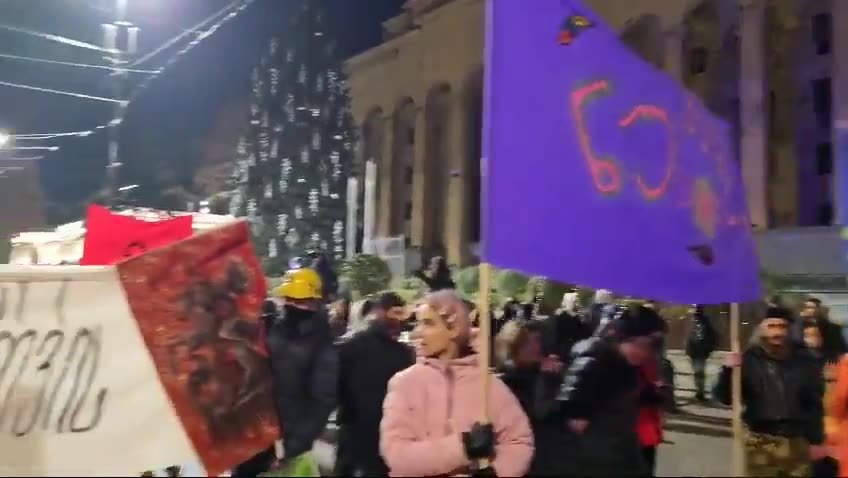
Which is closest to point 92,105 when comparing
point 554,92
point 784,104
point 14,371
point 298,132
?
point 298,132

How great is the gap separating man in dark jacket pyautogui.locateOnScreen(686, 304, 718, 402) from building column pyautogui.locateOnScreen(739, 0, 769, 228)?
6.06 metres

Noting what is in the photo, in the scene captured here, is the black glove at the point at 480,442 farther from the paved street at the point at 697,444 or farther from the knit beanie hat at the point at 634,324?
the paved street at the point at 697,444

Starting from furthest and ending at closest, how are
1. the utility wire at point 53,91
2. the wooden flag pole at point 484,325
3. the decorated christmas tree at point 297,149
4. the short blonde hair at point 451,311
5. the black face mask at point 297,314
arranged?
the decorated christmas tree at point 297,149 → the utility wire at point 53,91 → the black face mask at point 297,314 → the short blonde hair at point 451,311 → the wooden flag pole at point 484,325

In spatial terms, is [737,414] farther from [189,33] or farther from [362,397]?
[189,33]

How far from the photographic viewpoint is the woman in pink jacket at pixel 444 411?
203cm

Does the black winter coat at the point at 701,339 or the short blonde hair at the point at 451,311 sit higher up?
the short blonde hair at the point at 451,311

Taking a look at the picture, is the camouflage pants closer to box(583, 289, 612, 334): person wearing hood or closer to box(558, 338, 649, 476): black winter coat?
box(558, 338, 649, 476): black winter coat

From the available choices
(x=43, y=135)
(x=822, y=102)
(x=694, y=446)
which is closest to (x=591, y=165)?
(x=694, y=446)

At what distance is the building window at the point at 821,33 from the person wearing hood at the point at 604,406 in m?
11.5

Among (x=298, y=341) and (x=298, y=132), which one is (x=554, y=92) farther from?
(x=298, y=132)

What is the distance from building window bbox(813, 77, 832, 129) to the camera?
41.3 feet

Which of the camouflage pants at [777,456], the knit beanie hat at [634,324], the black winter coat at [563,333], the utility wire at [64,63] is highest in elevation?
the utility wire at [64,63]

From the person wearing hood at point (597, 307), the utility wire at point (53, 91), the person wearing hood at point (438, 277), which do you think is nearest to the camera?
the person wearing hood at point (597, 307)

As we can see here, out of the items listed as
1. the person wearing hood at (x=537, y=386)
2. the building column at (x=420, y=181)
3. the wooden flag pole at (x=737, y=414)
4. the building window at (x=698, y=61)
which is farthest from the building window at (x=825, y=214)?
the person wearing hood at (x=537, y=386)
